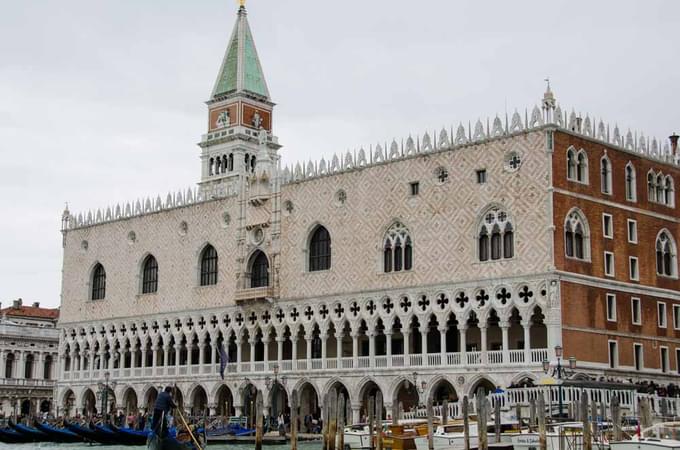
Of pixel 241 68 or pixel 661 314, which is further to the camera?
pixel 241 68

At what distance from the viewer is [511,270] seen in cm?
3272

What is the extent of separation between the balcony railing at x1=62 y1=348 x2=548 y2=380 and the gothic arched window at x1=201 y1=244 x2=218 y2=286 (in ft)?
10.6

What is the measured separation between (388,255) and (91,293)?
17730mm

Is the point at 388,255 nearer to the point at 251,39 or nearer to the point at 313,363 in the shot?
the point at 313,363

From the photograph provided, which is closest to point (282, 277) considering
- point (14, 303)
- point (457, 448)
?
point (457, 448)

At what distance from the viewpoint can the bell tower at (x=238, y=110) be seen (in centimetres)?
6047

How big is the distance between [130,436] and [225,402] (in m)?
11.5

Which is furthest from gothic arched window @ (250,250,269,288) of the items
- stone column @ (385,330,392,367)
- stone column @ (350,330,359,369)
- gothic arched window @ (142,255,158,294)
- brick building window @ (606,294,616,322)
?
brick building window @ (606,294,616,322)

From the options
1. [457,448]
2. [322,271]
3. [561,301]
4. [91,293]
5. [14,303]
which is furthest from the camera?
[14,303]

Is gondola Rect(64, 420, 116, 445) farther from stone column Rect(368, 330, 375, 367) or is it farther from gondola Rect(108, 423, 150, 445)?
stone column Rect(368, 330, 375, 367)

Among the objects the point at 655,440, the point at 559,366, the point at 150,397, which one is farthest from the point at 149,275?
the point at 655,440

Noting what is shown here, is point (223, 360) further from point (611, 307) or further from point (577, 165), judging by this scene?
point (577, 165)

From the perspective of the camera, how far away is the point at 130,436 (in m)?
31.5

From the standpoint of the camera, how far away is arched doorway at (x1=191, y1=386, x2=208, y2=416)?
43000mm
